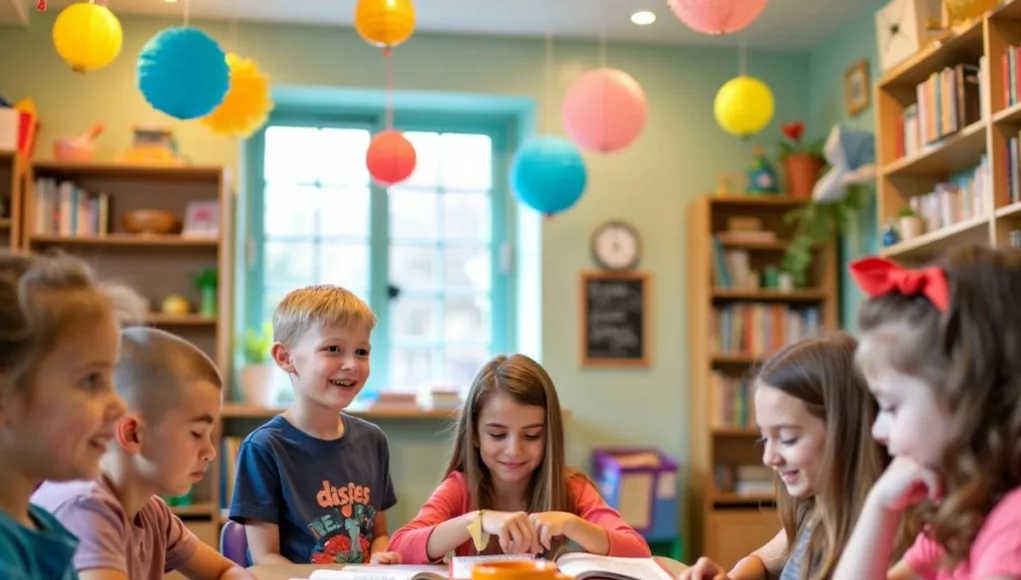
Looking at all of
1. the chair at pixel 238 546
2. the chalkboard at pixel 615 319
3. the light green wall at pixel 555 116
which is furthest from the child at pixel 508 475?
the chalkboard at pixel 615 319

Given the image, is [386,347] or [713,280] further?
[386,347]

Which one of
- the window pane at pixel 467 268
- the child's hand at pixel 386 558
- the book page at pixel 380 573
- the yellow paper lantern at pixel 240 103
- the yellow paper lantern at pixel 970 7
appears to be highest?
the yellow paper lantern at pixel 970 7

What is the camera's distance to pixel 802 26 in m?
4.71

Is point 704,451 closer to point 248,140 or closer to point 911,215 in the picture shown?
point 911,215

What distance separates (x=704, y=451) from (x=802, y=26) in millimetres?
2076

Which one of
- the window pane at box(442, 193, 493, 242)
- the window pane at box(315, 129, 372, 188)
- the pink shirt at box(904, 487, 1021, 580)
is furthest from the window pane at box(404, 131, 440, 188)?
the pink shirt at box(904, 487, 1021, 580)

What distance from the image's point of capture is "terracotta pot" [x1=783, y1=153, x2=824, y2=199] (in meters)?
4.66

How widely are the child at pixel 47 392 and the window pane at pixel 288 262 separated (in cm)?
388

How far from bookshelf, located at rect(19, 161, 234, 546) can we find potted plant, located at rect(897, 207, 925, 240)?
2823 mm

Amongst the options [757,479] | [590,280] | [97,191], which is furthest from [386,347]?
[757,479]

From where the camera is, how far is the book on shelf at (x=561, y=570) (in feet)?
4.67

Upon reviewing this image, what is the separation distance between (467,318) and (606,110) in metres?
1.66

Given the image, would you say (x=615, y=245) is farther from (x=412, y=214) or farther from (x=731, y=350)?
(x=412, y=214)

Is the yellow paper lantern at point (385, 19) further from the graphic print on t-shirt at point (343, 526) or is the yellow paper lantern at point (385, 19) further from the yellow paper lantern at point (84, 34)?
the graphic print on t-shirt at point (343, 526)
